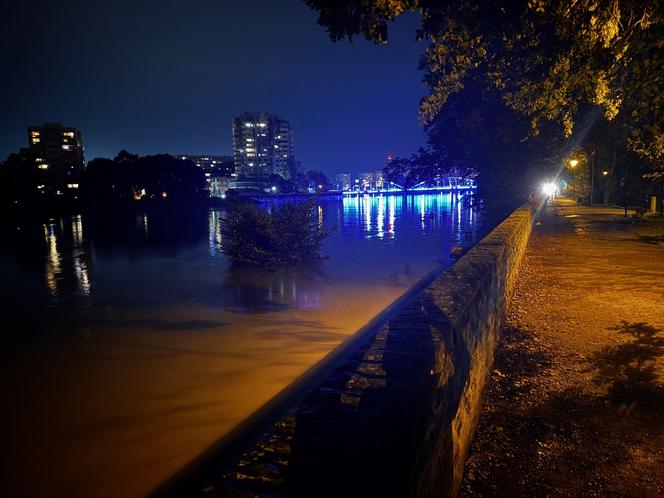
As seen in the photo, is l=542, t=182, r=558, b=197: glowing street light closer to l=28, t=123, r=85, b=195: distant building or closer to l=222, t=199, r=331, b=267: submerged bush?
l=222, t=199, r=331, b=267: submerged bush

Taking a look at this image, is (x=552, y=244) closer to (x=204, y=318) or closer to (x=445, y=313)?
(x=204, y=318)

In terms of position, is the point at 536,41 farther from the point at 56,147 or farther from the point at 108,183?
the point at 56,147

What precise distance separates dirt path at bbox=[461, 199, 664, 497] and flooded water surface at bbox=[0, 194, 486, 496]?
3057mm

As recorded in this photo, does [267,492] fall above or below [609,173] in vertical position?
below

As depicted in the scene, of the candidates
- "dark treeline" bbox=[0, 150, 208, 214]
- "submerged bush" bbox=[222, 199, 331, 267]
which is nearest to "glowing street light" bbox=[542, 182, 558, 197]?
"submerged bush" bbox=[222, 199, 331, 267]

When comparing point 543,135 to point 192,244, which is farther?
point 192,244

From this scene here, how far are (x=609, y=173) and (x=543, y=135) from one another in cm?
1972

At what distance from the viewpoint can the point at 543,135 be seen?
18594 mm

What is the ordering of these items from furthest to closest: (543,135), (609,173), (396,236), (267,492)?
(609,173), (396,236), (543,135), (267,492)

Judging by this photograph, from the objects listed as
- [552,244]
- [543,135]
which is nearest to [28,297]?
[552,244]

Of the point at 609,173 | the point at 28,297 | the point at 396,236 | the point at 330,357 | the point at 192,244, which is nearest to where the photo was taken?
the point at 330,357

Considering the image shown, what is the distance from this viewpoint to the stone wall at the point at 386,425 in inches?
59.3

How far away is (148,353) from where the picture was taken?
7.13m

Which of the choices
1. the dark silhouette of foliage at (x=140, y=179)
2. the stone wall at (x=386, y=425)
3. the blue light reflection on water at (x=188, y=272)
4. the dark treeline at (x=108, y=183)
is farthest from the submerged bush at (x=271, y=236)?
the dark silhouette of foliage at (x=140, y=179)
